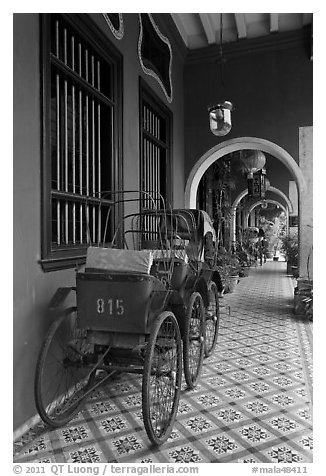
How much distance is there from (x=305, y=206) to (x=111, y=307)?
5134 millimetres

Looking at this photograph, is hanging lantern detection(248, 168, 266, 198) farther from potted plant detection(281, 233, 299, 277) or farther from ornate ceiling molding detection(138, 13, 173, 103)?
ornate ceiling molding detection(138, 13, 173, 103)

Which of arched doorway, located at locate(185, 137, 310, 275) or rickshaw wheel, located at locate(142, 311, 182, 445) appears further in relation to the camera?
arched doorway, located at locate(185, 137, 310, 275)

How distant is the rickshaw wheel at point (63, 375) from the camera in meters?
2.50

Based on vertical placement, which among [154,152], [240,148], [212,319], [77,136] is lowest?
[212,319]

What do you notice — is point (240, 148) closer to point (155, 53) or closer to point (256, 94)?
point (256, 94)

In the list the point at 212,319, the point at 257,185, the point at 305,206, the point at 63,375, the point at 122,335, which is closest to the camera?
the point at 122,335

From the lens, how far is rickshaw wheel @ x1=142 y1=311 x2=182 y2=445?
2.28 metres

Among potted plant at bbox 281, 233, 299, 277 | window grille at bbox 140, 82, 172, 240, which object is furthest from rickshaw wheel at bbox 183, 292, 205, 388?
potted plant at bbox 281, 233, 299, 277

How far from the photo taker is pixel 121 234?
4254 millimetres

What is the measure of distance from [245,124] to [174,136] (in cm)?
136

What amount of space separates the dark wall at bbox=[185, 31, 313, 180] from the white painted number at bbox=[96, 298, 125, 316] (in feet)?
17.3

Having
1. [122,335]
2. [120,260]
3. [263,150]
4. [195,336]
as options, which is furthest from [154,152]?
[122,335]

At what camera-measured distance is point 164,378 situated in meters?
2.60

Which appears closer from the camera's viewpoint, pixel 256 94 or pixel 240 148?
pixel 256 94
